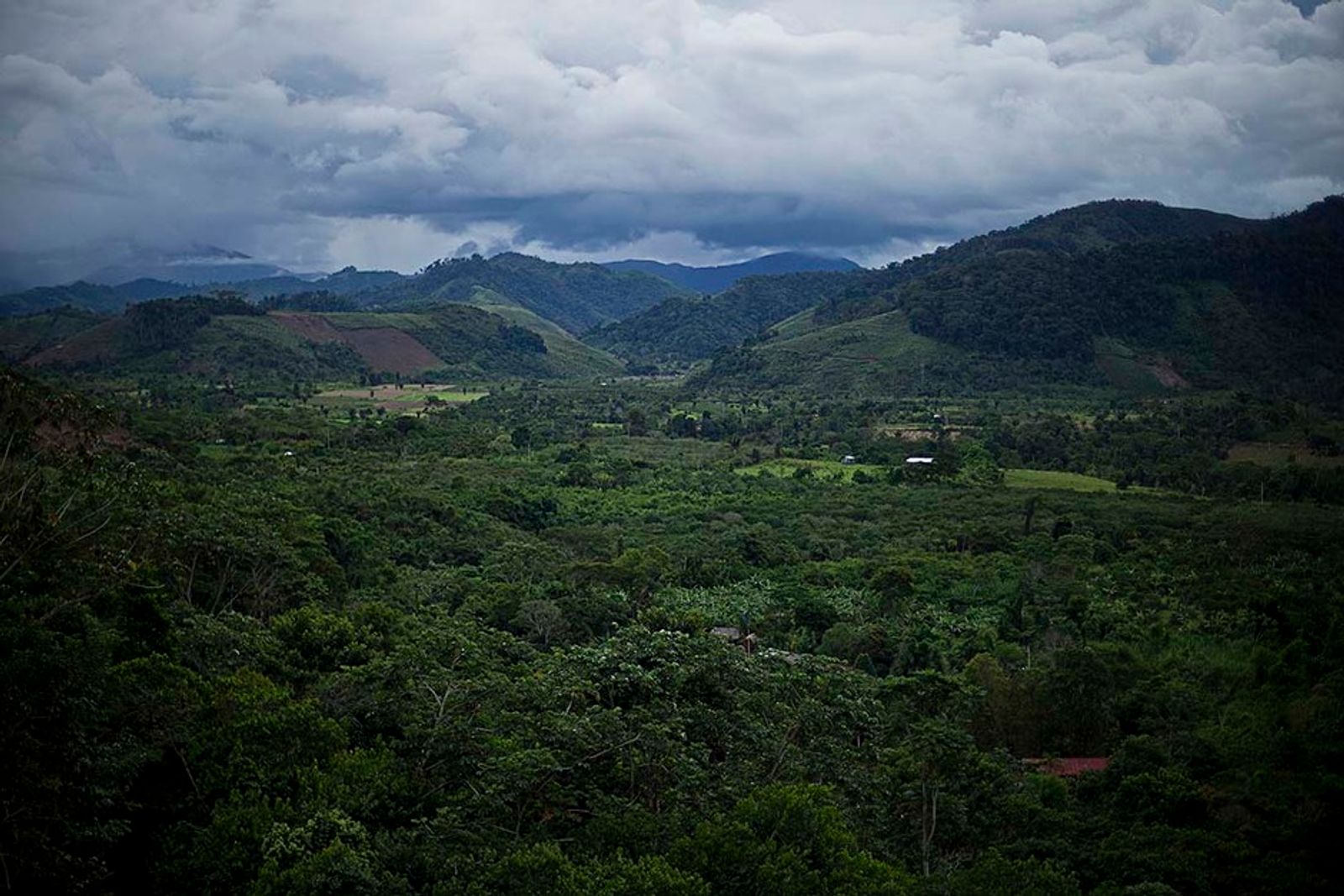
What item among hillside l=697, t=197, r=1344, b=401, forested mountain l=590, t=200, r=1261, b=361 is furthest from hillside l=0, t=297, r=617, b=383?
forested mountain l=590, t=200, r=1261, b=361

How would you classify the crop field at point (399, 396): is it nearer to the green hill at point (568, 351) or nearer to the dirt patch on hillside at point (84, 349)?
the dirt patch on hillside at point (84, 349)

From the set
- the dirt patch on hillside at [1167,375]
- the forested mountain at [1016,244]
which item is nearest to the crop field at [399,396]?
the forested mountain at [1016,244]

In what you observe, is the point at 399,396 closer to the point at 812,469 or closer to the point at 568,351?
the point at 812,469

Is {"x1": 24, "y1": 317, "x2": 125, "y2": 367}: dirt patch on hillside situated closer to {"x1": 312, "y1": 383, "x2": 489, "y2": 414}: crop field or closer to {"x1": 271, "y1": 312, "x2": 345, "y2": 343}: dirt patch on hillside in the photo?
{"x1": 271, "y1": 312, "x2": 345, "y2": 343}: dirt patch on hillside

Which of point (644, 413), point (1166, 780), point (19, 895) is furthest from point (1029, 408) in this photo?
point (19, 895)

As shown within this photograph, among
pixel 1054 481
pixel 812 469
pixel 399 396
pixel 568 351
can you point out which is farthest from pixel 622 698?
pixel 568 351
